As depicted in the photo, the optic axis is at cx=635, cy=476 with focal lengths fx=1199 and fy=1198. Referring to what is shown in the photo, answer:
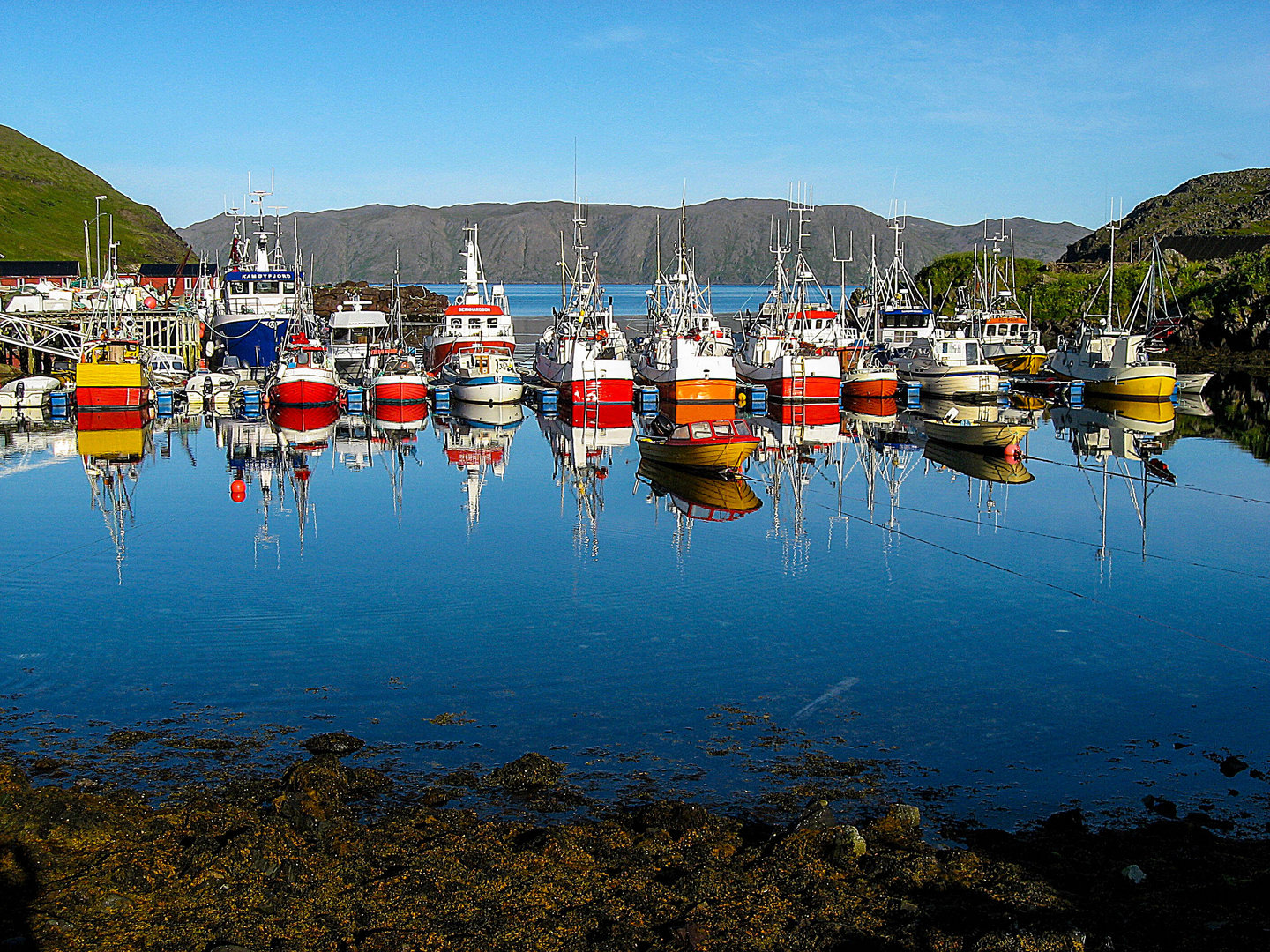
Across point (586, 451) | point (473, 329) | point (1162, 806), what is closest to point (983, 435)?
point (586, 451)

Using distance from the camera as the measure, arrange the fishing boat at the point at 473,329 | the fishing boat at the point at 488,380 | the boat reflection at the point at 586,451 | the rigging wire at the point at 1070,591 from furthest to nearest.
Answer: the fishing boat at the point at 473,329
the fishing boat at the point at 488,380
the boat reflection at the point at 586,451
the rigging wire at the point at 1070,591

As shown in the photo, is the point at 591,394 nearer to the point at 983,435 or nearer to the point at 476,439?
the point at 476,439

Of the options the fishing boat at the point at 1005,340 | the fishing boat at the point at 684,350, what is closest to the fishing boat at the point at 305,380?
the fishing boat at the point at 684,350

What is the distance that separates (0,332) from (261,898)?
6441 cm

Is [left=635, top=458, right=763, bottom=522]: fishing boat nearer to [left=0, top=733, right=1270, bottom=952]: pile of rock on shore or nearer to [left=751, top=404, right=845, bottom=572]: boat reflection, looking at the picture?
[left=751, top=404, right=845, bottom=572]: boat reflection

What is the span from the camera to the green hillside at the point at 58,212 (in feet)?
483

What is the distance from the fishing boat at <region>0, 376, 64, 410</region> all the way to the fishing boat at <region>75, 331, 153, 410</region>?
2892mm

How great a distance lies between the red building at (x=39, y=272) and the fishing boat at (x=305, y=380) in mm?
52872

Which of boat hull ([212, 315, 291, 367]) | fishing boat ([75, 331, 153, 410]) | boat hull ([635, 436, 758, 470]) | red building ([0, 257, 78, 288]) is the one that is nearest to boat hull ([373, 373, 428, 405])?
fishing boat ([75, 331, 153, 410])

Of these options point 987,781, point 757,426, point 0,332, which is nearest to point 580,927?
point 987,781

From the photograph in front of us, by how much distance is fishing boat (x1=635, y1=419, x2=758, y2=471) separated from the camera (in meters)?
35.3

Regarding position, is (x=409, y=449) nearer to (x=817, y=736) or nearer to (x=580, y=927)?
(x=817, y=736)

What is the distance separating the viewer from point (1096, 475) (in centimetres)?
3534

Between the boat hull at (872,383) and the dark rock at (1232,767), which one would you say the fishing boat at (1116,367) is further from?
the dark rock at (1232,767)
